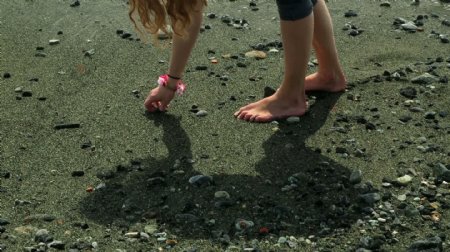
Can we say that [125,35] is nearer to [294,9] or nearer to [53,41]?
[53,41]

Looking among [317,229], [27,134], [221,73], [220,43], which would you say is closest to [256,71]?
[221,73]

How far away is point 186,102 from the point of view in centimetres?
508

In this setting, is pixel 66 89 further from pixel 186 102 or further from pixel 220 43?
pixel 220 43

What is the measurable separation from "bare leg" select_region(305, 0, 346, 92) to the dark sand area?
0.28 ft

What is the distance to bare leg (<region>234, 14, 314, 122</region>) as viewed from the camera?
459 centimetres

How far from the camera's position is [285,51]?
15.4ft

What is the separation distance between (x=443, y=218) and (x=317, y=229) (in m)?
0.59

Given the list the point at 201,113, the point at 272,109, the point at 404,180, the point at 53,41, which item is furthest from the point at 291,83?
the point at 53,41

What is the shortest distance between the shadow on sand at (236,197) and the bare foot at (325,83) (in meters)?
0.70

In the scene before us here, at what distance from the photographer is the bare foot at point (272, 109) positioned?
4.74 m

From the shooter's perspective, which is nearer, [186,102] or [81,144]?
[81,144]

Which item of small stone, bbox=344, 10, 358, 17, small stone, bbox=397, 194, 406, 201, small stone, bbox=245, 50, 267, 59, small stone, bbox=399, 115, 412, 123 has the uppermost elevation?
small stone, bbox=397, 194, 406, 201

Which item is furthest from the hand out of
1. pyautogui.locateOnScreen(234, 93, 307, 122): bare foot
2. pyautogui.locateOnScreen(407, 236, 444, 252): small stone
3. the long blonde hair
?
pyautogui.locateOnScreen(407, 236, 444, 252): small stone

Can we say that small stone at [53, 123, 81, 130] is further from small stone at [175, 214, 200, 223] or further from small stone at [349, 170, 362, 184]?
small stone at [349, 170, 362, 184]
